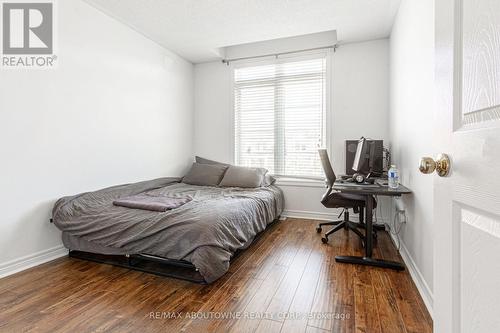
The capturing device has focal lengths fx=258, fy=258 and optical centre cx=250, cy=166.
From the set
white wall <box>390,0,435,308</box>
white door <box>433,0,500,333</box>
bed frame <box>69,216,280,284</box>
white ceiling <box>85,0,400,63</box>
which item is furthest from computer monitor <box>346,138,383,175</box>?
white door <box>433,0,500,333</box>

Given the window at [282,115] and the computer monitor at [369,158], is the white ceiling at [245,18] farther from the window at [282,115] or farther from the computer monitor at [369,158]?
the computer monitor at [369,158]

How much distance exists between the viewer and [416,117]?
85.2 inches

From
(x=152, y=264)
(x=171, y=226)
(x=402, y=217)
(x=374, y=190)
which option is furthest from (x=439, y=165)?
(x=152, y=264)

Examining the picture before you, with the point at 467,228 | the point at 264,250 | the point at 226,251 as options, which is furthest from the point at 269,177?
the point at 467,228

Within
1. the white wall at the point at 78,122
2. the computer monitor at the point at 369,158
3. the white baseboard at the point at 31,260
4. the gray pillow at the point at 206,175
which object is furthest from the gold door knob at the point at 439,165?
the gray pillow at the point at 206,175

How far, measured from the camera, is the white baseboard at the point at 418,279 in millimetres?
1670

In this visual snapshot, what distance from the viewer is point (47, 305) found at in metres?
1.74

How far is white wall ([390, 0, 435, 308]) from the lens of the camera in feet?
5.82

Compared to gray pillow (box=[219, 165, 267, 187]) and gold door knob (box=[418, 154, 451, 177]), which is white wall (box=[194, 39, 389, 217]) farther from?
gold door knob (box=[418, 154, 451, 177])

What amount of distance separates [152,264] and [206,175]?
1.83 metres

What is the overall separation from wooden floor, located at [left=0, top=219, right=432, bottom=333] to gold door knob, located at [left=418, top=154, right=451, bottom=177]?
119 cm

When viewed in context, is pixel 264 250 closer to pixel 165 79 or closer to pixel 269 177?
pixel 269 177

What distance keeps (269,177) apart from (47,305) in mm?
2955

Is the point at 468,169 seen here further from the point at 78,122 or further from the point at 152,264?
the point at 78,122
